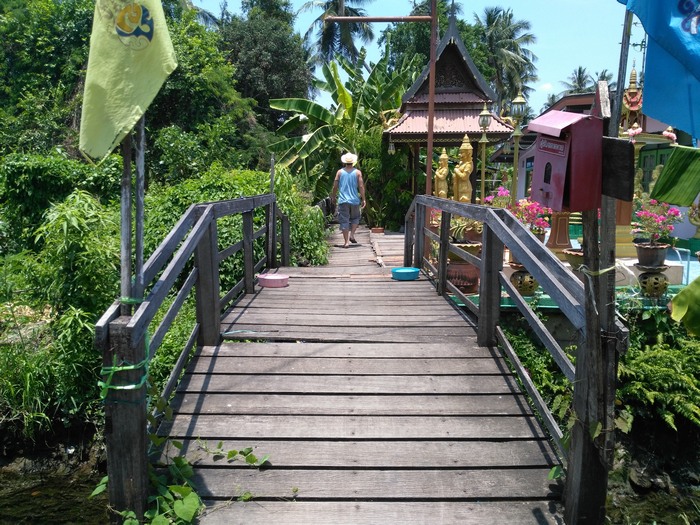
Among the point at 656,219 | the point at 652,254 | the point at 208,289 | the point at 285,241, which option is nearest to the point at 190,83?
the point at 285,241

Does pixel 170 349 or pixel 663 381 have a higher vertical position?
pixel 170 349

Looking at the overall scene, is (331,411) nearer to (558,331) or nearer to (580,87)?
(558,331)

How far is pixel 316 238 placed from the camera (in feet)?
37.1

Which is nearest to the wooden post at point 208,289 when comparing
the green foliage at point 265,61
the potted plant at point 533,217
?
the potted plant at point 533,217

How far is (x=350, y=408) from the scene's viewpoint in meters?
4.02

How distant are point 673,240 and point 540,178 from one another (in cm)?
936

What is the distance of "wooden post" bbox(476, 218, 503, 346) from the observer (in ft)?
15.5

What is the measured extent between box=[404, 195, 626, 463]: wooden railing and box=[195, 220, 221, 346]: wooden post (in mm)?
2094

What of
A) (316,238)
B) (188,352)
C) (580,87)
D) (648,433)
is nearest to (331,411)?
(188,352)

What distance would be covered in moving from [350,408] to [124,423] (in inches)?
60.7

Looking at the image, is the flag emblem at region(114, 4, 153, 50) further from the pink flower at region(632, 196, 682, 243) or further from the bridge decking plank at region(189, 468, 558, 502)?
the pink flower at region(632, 196, 682, 243)

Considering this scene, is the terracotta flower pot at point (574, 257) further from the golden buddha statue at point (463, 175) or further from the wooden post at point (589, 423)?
the wooden post at point (589, 423)

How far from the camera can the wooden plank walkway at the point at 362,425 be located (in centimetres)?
319

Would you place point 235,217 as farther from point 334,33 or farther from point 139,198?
point 334,33
